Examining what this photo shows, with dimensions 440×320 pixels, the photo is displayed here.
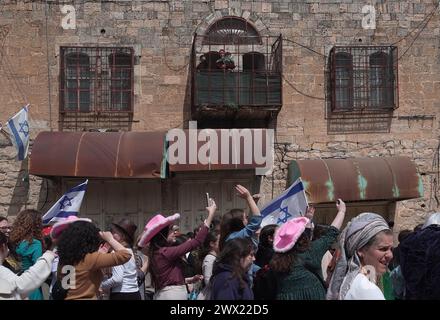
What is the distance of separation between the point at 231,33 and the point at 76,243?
9.89m

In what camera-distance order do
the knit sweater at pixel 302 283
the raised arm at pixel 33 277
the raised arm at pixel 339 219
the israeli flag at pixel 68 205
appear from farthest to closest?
the israeli flag at pixel 68 205
the raised arm at pixel 339 219
the knit sweater at pixel 302 283
the raised arm at pixel 33 277

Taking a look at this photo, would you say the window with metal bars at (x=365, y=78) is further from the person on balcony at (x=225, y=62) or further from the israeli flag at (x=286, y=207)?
the israeli flag at (x=286, y=207)

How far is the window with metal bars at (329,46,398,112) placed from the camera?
14203mm

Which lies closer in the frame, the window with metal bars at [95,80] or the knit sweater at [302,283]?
the knit sweater at [302,283]

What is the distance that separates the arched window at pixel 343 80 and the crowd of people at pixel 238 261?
7660mm

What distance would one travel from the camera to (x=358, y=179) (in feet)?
43.8

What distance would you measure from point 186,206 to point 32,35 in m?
5.16

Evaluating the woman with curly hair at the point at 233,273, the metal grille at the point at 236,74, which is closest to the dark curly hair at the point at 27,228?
the woman with curly hair at the point at 233,273

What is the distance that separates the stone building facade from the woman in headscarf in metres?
9.71

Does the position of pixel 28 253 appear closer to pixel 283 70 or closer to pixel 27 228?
pixel 27 228

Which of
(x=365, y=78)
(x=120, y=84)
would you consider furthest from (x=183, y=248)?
(x=365, y=78)

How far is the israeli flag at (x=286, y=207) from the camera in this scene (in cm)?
762

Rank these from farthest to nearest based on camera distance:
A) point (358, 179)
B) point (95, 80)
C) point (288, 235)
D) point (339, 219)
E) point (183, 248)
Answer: point (95, 80)
point (358, 179)
point (183, 248)
point (339, 219)
point (288, 235)

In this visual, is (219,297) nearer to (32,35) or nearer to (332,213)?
(332,213)
